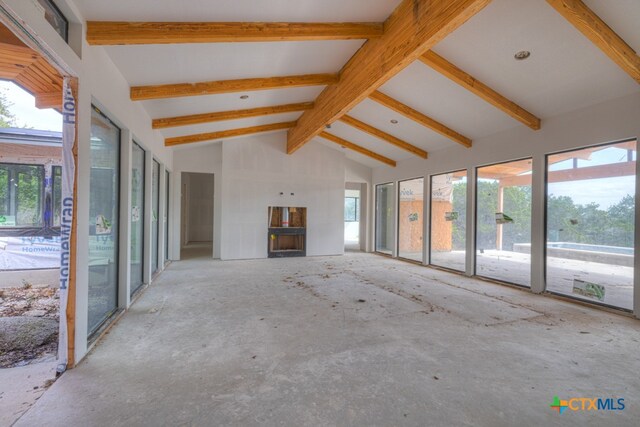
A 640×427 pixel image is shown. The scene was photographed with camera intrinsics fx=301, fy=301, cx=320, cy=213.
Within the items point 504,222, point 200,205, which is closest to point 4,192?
point 200,205

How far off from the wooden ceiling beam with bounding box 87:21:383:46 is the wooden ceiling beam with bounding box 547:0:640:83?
184 cm

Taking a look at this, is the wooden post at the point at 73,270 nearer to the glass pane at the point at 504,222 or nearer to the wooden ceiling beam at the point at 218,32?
the wooden ceiling beam at the point at 218,32

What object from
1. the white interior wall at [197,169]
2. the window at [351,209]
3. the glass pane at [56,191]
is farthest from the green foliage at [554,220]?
the window at [351,209]

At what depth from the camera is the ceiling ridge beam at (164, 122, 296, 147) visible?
22.8 feet

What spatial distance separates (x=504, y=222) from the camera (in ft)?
19.3

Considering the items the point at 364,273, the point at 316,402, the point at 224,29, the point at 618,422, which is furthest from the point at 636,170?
the point at 224,29

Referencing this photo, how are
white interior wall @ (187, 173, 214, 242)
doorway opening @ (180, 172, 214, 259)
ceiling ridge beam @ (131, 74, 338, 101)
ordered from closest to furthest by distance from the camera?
1. ceiling ridge beam @ (131, 74, 338, 101)
2. doorway opening @ (180, 172, 214, 259)
3. white interior wall @ (187, 173, 214, 242)

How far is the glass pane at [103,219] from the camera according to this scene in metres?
3.01

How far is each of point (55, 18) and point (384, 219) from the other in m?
8.71

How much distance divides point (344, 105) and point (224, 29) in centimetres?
232

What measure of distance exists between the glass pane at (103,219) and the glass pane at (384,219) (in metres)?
7.22

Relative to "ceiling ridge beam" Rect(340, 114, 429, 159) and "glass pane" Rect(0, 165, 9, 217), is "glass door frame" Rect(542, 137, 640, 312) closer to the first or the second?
"ceiling ridge beam" Rect(340, 114, 429, 159)

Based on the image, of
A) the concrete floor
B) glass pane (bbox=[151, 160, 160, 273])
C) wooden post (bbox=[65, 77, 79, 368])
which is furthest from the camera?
glass pane (bbox=[151, 160, 160, 273])

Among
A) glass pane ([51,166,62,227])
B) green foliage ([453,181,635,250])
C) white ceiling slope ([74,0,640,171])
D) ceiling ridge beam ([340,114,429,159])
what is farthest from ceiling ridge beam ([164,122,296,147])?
green foliage ([453,181,635,250])
